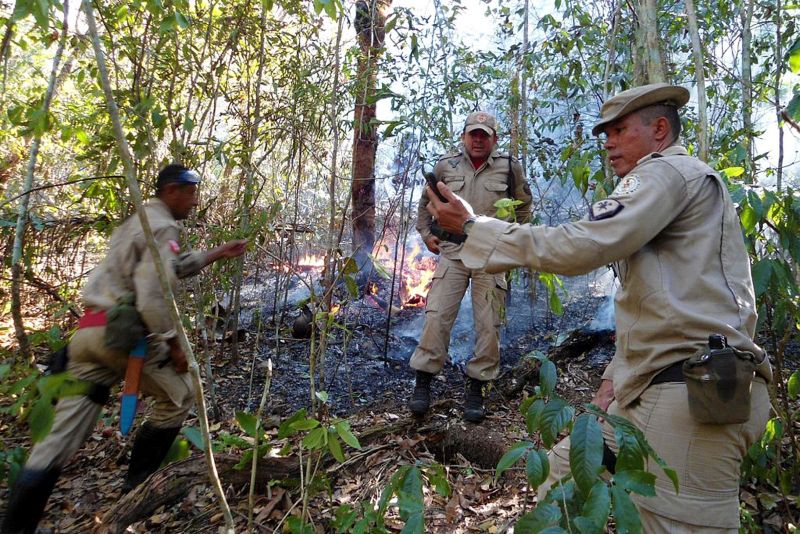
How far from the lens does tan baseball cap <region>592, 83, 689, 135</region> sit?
2.00m

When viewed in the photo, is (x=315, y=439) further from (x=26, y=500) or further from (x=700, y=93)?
(x=700, y=93)

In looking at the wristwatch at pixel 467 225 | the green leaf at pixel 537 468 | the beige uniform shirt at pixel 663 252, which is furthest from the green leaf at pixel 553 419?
the wristwatch at pixel 467 225

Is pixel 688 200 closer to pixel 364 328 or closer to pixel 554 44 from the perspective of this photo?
pixel 554 44

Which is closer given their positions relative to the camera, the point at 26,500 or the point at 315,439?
the point at 315,439

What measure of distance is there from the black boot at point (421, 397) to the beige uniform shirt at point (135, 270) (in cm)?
168

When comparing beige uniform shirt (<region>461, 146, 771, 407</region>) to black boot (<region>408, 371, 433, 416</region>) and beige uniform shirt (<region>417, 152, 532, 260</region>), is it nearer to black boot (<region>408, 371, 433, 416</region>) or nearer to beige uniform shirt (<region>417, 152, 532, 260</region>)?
black boot (<region>408, 371, 433, 416</region>)

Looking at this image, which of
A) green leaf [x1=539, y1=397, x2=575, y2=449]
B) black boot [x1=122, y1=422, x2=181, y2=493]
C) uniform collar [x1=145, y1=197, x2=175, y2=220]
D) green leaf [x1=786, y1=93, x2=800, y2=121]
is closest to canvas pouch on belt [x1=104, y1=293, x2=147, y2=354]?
uniform collar [x1=145, y1=197, x2=175, y2=220]

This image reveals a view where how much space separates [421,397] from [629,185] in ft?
7.65

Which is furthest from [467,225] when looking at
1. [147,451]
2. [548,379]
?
[147,451]

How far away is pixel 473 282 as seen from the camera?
3.97 metres

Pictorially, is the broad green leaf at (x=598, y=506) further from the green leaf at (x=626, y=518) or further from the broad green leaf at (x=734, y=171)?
the broad green leaf at (x=734, y=171)

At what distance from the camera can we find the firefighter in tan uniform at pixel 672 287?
1.78 metres

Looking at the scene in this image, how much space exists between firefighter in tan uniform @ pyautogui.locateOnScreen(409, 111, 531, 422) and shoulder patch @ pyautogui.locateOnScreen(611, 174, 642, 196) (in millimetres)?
1763

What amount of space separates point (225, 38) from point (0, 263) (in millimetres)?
3056
